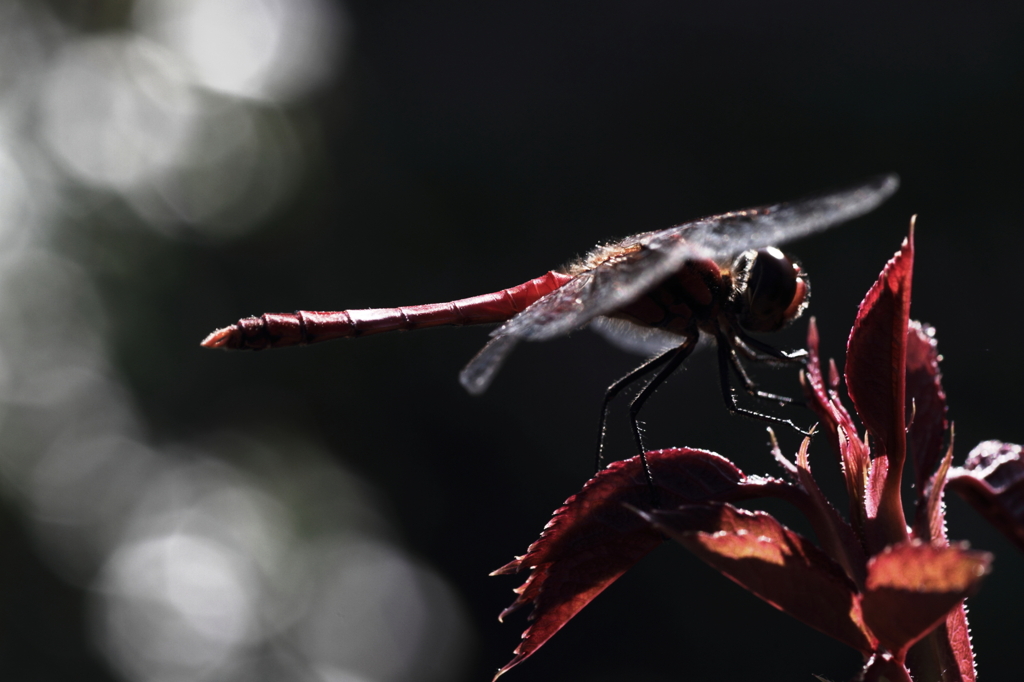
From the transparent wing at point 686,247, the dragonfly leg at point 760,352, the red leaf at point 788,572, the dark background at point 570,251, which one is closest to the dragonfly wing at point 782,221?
the transparent wing at point 686,247

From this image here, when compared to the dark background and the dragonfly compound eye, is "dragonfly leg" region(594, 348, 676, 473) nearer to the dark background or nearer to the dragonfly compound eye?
the dragonfly compound eye

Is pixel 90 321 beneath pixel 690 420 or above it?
above

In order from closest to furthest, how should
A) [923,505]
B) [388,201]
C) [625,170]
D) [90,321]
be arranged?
[923,505]
[625,170]
[90,321]
[388,201]

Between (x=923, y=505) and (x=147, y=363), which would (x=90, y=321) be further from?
(x=923, y=505)

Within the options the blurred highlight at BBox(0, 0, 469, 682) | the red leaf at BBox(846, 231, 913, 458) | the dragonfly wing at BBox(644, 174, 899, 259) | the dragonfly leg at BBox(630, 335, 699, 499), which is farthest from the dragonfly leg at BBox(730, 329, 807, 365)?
the blurred highlight at BBox(0, 0, 469, 682)

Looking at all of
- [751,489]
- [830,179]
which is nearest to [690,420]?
[830,179]

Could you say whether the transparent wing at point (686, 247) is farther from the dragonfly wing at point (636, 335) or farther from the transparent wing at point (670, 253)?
the dragonfly wing at point (636, 335)
